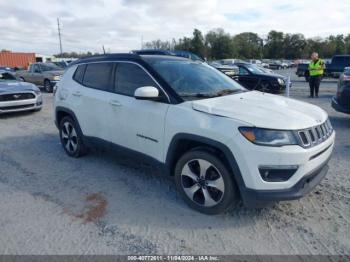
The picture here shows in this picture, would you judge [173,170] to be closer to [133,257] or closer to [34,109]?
[133,257]

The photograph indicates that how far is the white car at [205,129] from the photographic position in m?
2.90

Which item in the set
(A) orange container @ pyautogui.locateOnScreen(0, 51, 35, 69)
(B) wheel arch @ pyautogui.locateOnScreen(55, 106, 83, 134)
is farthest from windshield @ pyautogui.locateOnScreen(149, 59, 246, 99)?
(A) orange container @ pyautogui.locateOnScreen(0, 51, 35, 69)

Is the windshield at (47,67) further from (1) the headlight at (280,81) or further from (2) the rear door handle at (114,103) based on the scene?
(2) the rear door handle at (114,103)

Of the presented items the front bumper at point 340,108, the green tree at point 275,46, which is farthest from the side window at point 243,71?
the green tree at point 275,46

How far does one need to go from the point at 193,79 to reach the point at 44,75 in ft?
45.7

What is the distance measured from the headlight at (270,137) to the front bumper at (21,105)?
794 centimetres

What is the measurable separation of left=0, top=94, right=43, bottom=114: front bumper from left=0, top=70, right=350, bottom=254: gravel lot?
4466 millimetres

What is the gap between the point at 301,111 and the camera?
337cm

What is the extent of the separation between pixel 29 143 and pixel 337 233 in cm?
571

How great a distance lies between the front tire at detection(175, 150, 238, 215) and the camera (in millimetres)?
3137

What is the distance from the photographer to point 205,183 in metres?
3.32

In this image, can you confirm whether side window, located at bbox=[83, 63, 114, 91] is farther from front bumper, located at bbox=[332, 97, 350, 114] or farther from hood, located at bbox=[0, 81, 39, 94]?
front bumper, located at bbox=[332, 97, 350, 114]

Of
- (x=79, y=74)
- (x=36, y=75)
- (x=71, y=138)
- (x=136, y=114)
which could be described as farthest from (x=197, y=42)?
(x=136, y=114)

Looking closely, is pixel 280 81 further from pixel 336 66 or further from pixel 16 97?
pixel 336 66
